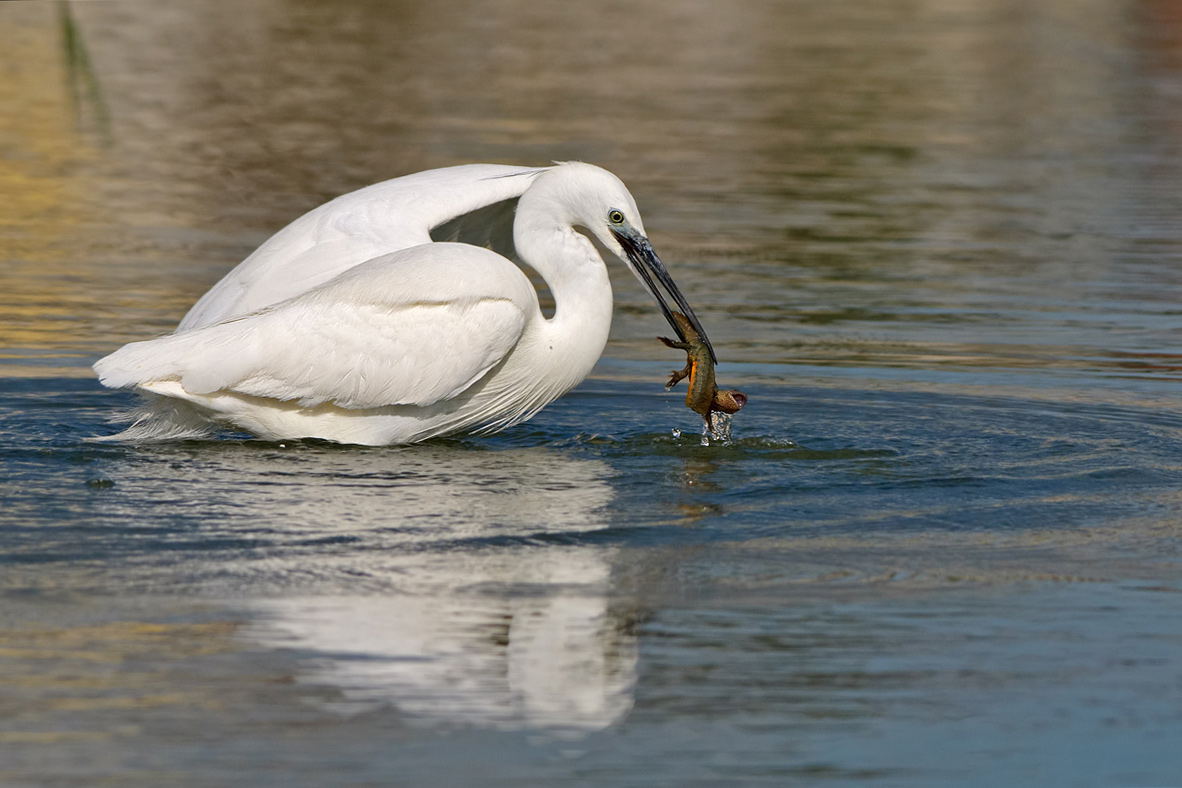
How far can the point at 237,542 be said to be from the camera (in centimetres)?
626

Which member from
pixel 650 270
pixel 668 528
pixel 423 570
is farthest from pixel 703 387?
pixel 423 570

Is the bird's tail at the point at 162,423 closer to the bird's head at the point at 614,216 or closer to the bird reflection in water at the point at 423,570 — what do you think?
the bird reflection in water at the point at 423,570

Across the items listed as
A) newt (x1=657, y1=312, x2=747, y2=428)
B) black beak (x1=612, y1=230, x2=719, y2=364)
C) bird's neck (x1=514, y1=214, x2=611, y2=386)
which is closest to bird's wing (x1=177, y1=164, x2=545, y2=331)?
bird's neck (x1=514, y1=214, x2=611, y2=386)

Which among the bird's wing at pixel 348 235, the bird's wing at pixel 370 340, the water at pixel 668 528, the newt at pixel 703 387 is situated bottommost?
the water at pixel 668 528

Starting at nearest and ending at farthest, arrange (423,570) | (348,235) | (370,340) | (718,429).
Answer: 1. (423,570)
2. (370,340)
3. (718,429)
4. (348,235)

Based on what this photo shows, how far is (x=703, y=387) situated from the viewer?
25.6 feet

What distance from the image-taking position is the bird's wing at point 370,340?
760 centimetres

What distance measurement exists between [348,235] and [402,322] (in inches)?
30.2

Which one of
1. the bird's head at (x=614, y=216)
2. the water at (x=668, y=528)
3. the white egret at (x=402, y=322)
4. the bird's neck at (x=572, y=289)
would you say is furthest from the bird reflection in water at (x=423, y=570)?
the bird's head at (x=614, y=216)

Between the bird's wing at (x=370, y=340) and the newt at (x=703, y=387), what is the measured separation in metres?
0.74

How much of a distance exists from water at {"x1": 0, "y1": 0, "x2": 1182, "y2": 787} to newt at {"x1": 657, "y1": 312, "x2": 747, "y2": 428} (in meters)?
0.23

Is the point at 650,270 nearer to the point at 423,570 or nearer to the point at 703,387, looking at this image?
the point at 703,387

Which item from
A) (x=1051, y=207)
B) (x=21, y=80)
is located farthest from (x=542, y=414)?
(x=21, y=80)

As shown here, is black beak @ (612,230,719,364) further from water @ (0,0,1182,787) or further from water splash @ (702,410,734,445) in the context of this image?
water @ (0,0,1182,787)
